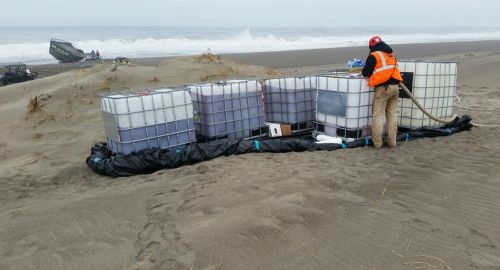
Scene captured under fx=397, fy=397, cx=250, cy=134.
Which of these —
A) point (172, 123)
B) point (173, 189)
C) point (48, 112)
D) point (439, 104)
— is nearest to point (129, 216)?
point (173, 189)

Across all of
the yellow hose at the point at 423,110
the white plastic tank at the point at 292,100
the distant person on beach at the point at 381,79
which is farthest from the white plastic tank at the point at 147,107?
the yellow hose at the point at 423,110

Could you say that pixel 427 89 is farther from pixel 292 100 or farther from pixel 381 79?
pixel 292 100

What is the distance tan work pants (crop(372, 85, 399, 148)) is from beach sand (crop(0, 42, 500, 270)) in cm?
27

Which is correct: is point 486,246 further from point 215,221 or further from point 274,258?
point 215,221

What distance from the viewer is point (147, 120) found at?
6.30m

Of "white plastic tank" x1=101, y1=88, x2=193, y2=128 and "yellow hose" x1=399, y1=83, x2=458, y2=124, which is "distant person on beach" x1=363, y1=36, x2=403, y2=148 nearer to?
"yellow hose" x1=399, y1=83, x2=458, y2=124

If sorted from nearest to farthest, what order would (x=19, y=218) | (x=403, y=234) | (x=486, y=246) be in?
(x=486, y=246)
(x=403, y=234)
(x=19, y=218)

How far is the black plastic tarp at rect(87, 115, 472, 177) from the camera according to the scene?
616cm

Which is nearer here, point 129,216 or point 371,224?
point 371,224

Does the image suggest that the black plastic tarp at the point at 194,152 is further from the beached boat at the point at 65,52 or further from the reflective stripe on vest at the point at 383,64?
the beached boat at the point at 65,52

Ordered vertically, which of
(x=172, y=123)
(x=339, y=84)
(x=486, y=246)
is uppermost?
(x=339, y=84)

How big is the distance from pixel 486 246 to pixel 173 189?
3524 millimetres

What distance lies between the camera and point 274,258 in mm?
3461

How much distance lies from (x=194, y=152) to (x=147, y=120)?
90 cm
